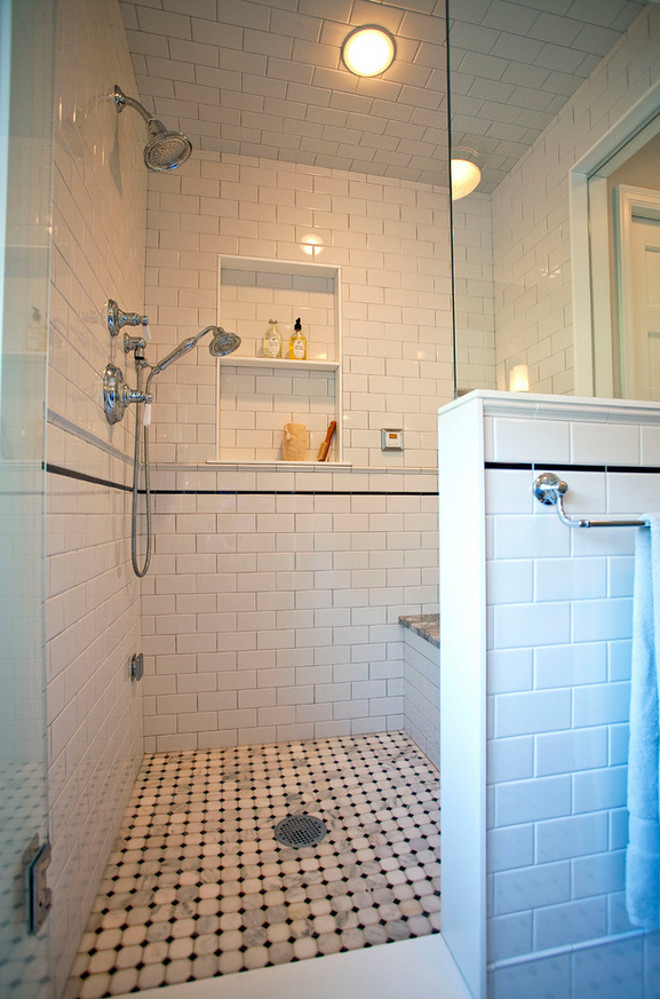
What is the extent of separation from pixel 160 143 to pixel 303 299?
1017 mm

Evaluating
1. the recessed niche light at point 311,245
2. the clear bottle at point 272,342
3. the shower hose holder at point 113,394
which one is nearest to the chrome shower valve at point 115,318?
the shower hose holder at point 113,394

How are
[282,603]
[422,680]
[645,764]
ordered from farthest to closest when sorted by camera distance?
[282,603] → [422,680] → [645,764]

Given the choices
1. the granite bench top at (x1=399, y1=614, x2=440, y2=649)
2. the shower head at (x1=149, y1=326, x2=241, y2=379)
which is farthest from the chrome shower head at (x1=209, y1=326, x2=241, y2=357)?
the granite bench top at (x1=399, y1=614, x2=440, y2=649)

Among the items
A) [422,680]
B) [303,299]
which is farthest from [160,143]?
[422,680]

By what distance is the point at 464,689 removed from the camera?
3.41ft

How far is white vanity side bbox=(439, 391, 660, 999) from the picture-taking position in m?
1.00

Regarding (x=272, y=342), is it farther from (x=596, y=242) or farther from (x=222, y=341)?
(x=596, y=242)

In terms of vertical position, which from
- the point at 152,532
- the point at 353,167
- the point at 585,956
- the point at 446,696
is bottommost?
the point at 585,956

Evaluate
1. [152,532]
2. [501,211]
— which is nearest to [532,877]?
[501,211]

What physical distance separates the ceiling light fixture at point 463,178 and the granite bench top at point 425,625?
1.62m

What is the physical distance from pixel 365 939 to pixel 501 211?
6.38 feet

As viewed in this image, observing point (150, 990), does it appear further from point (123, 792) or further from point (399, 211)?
point (399, 211)

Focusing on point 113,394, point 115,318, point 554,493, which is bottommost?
point 554,493

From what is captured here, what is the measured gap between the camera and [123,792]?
5.58 ft
